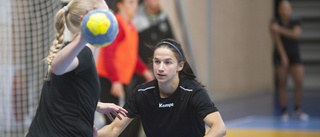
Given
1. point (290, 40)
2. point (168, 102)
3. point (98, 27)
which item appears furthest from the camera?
point (290, 40)

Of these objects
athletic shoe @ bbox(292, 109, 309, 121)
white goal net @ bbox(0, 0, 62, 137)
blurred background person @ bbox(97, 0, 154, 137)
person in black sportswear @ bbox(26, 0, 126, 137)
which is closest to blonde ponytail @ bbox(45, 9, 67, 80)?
person in black sportswear @ bbox(26, 0, 126, 137)

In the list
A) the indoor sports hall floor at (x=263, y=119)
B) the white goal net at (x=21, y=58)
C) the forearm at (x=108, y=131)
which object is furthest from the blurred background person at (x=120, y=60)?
the forearm at (x=108, y=131)

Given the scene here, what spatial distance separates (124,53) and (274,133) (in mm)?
2905

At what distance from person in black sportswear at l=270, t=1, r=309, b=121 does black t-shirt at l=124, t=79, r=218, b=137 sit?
20.7 feet

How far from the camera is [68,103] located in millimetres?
3021

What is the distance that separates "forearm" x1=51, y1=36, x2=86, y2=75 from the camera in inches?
107

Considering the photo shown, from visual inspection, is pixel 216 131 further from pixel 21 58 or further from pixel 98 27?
pixel 21 58

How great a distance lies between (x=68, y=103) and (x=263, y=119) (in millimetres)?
7419

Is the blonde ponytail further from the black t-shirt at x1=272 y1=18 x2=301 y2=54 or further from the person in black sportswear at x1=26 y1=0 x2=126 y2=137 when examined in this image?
the black t-shirt at x1=272 y1=18 x2=301 y2=54


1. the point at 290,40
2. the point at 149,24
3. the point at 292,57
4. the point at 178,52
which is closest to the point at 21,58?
the point at 149,24

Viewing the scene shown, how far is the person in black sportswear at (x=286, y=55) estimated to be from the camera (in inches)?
393

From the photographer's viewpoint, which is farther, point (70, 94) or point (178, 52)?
point (178, 52)

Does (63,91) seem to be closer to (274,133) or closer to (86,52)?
(86,52)

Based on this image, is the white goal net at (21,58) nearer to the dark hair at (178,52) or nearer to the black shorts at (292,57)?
the dark hair at (178,52)
